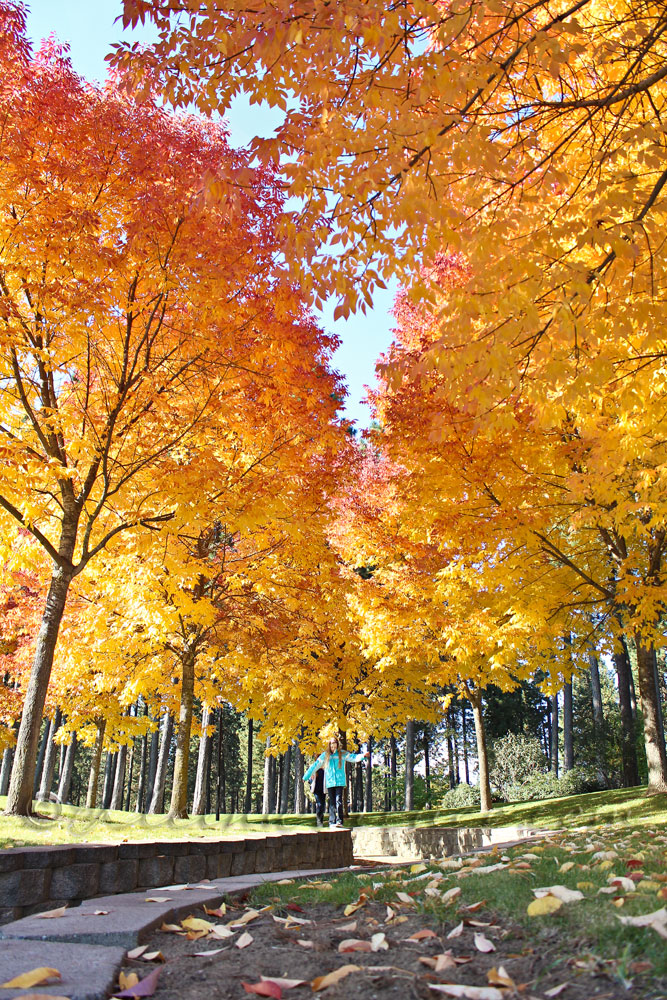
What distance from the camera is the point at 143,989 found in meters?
2.07

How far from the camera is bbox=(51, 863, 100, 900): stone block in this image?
392 centimetres

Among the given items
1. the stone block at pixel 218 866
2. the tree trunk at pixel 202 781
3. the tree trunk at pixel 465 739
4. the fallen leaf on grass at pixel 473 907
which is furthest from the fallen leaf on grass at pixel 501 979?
the tree trunk at pixel 465 739

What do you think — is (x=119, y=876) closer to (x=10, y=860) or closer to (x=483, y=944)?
(x=10, y=860)

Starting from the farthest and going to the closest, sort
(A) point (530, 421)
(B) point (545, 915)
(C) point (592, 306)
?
(A) point (530, 421) < (C) point (592, 306) < (B) point (545, 915)

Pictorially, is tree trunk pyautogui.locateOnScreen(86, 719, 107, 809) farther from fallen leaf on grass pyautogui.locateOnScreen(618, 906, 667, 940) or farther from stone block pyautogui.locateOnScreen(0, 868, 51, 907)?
fallen leaf on grass pyautogui.locateOnScreen(618, 906, 667, 940)

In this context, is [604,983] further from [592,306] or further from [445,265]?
[445,265]

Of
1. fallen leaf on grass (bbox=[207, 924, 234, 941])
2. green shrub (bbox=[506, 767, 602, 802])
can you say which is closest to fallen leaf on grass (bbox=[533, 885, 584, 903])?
fallen leaf on grass (bbox=[207, 924, 234, 941])

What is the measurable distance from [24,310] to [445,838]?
1228cm

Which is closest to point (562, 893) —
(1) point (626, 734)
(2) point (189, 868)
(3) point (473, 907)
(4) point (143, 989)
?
(3) point (473, 907)

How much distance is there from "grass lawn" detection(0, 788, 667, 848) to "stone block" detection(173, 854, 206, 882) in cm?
113

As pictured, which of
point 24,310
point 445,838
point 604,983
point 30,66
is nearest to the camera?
point 604,983

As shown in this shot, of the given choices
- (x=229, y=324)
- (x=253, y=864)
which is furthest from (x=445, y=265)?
(x=253, y=864)

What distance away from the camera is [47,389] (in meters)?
7.95

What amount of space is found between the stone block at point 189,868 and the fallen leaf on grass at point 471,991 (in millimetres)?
3369
